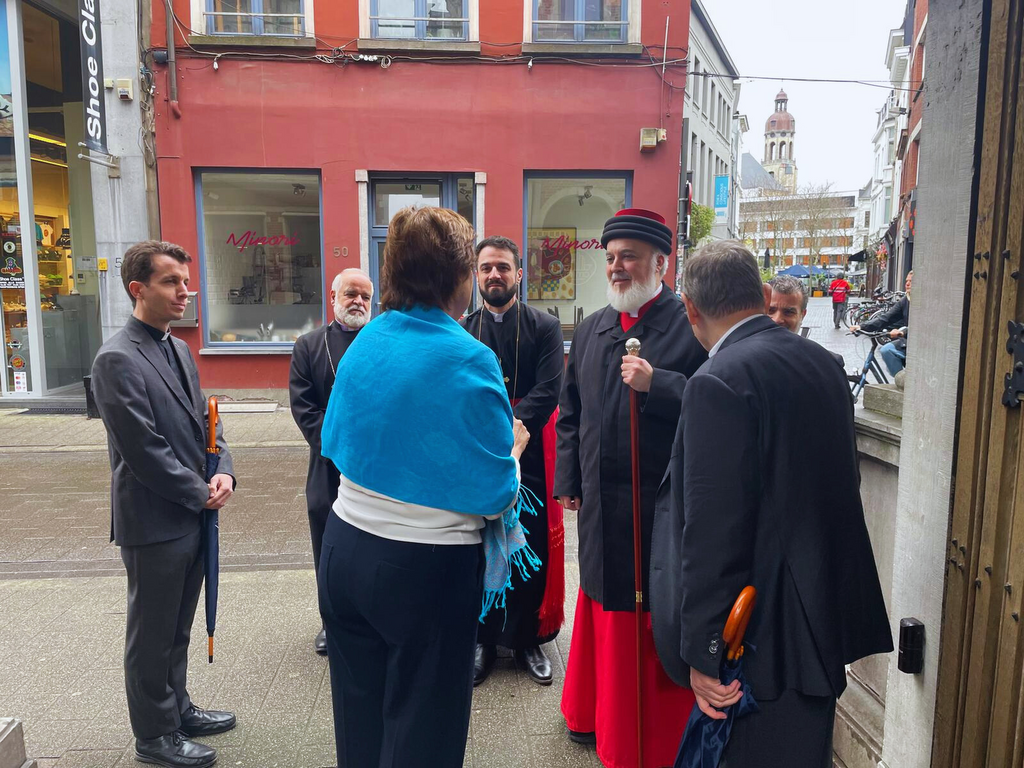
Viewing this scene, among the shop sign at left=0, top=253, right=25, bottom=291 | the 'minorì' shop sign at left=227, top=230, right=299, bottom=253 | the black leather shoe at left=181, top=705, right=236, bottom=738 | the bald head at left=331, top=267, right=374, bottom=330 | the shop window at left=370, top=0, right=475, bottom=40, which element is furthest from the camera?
the 'minorì' shop sign at left=227, top=230, right=299, bottom=253

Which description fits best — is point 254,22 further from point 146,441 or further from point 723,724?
point 723,724

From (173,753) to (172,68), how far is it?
973cm

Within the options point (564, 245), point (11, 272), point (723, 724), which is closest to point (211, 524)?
point (723, 724)

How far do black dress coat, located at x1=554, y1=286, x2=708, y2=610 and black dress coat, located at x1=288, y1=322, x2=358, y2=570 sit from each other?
1.33m

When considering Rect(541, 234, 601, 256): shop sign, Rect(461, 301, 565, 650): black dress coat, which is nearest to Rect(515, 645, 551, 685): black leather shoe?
Rect(461, 301, 565, 650): black dress coat

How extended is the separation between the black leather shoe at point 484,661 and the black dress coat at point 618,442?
3.04 feet

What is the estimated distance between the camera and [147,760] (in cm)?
285

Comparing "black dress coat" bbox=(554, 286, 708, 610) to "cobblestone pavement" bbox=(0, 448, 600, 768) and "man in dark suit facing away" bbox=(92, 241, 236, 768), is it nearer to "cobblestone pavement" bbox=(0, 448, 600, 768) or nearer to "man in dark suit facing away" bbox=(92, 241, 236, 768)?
"cobblestone pavement" bbox=(0, 448, 600, 768)

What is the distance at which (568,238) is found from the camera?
11.6m

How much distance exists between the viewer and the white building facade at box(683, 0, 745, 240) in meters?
32.5

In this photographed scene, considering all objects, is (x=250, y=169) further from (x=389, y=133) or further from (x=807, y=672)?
(x=807, y=672)

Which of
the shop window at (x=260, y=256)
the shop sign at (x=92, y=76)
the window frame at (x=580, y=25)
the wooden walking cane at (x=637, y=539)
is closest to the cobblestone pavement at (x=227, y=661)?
the wooden walking cane at (x=637, y=539)

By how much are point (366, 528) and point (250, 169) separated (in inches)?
391

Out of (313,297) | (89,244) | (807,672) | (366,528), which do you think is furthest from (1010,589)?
(89,244)
